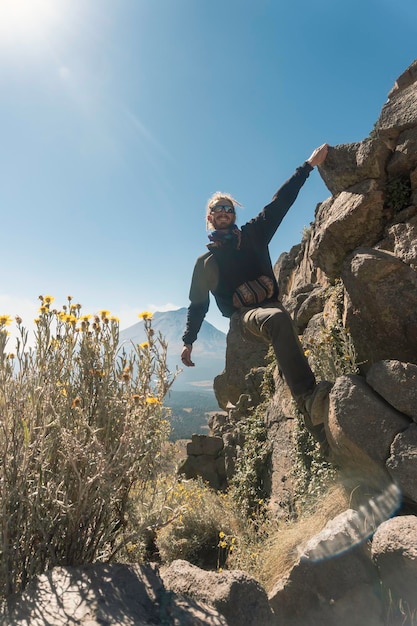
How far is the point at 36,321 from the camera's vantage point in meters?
3.13

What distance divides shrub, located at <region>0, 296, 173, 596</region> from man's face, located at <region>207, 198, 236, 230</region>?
232 cm

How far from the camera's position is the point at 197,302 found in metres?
5.31

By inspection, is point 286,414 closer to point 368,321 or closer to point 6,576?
point 368,321

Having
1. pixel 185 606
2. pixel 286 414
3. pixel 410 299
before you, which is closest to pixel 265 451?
pixel 286 414

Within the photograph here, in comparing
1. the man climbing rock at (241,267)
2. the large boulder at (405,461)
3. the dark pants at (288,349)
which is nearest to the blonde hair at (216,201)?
the man climbing rock at (241,267)

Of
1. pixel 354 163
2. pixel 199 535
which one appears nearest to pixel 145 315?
pixel 354 163

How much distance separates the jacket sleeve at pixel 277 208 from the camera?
508 cm

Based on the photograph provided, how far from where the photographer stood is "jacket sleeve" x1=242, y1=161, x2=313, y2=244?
5082 millimetres

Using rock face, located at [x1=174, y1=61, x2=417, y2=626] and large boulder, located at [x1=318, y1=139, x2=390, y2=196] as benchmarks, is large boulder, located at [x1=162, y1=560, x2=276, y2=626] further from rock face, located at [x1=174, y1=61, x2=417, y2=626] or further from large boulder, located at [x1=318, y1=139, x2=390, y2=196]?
large boulder, located at [x1=318, y1=139, x2=390, y2=196]

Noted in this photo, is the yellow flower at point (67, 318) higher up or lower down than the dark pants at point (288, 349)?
higher up

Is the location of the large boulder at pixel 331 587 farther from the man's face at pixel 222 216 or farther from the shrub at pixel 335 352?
the man's face at pixel 222 216

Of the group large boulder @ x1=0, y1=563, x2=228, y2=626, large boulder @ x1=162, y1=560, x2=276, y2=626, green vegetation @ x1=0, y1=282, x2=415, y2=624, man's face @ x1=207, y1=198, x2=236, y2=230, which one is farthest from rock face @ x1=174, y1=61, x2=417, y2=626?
man's face @ x1=207, y1=198, x2=236, y2=230

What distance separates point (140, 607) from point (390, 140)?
228 inches

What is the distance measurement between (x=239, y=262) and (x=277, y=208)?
96cm
